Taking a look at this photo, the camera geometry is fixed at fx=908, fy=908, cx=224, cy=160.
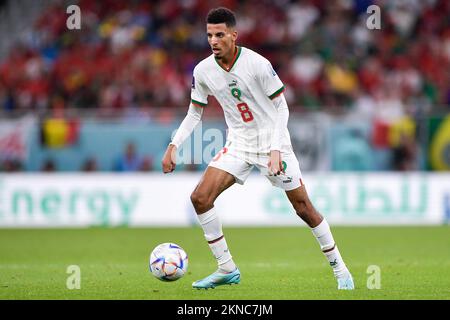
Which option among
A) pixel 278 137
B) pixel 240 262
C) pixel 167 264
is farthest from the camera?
pixel 240 262

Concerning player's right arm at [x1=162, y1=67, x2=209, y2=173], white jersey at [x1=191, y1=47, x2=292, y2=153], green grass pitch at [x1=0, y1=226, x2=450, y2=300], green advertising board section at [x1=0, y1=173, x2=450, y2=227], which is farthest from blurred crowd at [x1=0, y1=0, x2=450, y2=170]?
white jersey at [x1=191, y1=47, x2=292, y2=153]

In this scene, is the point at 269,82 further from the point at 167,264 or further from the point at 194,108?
the point at 167,264

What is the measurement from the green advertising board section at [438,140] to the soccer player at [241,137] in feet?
31.6

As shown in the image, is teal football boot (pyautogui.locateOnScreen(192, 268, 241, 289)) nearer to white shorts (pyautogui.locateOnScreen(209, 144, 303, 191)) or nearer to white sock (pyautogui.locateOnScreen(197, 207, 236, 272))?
white sock (pyautogui.locateOnScreen(197, 207, 236, 272))

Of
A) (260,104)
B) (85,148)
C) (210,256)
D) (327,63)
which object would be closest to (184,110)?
(85,148)

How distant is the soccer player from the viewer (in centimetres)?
851

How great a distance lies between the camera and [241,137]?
880cm

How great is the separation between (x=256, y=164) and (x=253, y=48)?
42.6 ft

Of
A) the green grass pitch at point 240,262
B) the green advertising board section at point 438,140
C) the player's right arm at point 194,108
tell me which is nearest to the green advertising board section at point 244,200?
the green advertising board section at point 438,140

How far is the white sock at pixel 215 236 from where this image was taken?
8.68 metres

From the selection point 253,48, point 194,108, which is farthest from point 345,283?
point 253,48

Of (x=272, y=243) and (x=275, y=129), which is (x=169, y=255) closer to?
(x=275, y=129)

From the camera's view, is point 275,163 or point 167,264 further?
point 167,264

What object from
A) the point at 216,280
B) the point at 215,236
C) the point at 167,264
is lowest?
the point at 216,280
